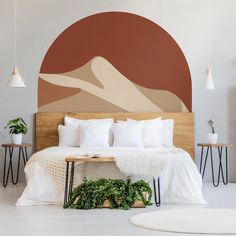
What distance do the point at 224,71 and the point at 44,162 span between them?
3301 millimetres

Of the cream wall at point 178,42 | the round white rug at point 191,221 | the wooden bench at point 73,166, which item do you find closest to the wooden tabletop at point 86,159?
the wooden bench at point 73,166

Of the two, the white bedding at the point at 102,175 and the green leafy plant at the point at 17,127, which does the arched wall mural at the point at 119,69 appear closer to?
the green leafy plant at the point at 17,127

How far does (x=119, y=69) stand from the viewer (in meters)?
8.65

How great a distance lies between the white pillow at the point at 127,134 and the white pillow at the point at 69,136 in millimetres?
508

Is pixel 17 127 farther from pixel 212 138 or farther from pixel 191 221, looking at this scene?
pixel 191 221

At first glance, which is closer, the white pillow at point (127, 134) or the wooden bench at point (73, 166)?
the wooden bench at point (73, 166)

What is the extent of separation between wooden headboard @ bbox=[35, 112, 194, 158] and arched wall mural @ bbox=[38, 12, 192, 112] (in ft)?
0.44

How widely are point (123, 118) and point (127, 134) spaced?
1.76 ft

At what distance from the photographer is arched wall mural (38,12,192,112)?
8633 mm

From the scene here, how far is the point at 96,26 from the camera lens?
8.66 m

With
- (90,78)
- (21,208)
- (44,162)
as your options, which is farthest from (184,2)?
(21,208)

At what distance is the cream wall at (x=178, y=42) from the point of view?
8.61m

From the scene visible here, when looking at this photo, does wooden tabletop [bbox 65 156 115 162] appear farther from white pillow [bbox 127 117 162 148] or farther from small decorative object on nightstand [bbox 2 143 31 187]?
small decorative object on nightstand [bbox 2 143 31 187]

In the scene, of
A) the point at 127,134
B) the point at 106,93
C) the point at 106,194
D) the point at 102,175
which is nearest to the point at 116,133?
the point at 127,134
